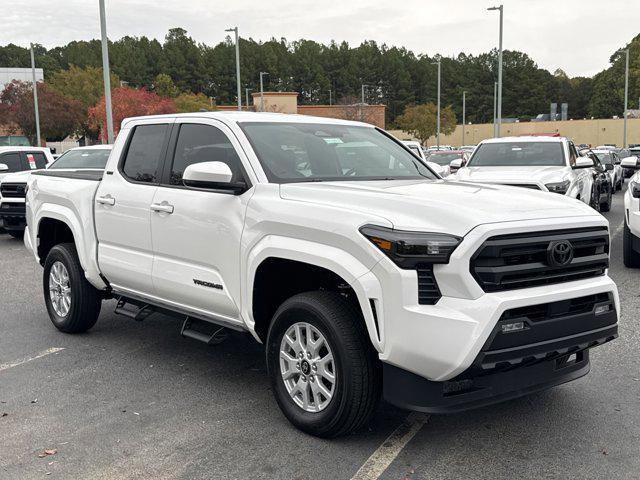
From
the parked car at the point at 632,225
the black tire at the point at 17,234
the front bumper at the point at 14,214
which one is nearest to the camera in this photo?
the parked car at the point at 632,225

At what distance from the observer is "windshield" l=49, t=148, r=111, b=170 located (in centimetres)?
1361

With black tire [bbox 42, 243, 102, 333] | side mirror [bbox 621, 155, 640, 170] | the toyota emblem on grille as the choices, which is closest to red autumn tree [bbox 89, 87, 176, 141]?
side mirror [bbox 621, 155, 640, 170]

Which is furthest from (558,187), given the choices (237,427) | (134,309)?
(237,427)

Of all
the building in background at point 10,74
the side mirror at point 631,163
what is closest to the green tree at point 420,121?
the building in background at point 10,74

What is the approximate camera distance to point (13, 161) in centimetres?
1564

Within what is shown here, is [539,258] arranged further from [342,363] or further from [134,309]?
[134,309]

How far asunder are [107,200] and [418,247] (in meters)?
3.18

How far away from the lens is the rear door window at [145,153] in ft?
18.4

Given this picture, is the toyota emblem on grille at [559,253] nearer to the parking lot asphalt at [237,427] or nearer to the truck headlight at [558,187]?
the parking lot asphalt at [237,427]

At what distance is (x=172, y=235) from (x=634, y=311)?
15.8 feet

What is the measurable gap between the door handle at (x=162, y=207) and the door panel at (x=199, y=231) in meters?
0.01

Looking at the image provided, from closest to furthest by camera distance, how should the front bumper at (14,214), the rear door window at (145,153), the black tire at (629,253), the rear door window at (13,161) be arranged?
the rear door window at (145,153)
the black tire at (629,253)
the front bumper at (14,214)
the rear door window at (13,161)

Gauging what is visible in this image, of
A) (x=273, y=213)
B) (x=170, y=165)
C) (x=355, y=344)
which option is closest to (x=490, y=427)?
(x=355, y=344)

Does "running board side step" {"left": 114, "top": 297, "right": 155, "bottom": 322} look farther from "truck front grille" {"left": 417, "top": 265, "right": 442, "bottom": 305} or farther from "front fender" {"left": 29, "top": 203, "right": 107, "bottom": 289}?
"truck front grille" {"left": 417, "top": 265, "right": 442, "bottom": 305}
